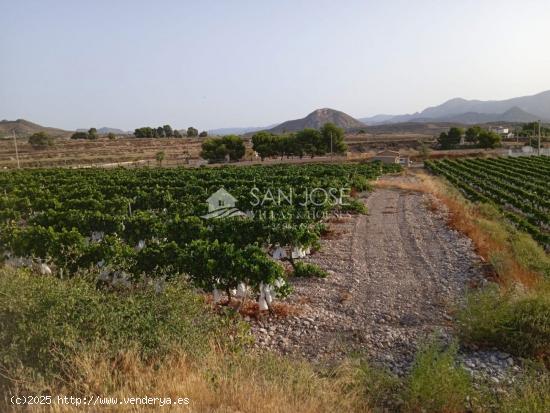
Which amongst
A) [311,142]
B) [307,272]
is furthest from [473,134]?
[307,272]

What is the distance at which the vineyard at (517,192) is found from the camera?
59.8 feet

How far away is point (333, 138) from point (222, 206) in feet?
146

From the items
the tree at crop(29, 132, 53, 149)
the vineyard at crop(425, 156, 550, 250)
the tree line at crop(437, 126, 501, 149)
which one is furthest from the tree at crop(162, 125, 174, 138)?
the vineyard at crop(425, 156, 550, 250)

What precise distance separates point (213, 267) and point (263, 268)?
3.02ft

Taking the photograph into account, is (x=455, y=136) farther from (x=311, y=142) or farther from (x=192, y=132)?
(x=192, y=132)

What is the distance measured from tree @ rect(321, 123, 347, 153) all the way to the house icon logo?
4227 cm

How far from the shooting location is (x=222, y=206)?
1703cm

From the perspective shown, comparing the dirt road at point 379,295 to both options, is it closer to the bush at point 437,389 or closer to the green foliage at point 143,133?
the bush at point 437,389

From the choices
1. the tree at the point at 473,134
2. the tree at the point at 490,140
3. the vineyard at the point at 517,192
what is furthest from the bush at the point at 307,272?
the tree at the point at 473,134

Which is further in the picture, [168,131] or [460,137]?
[168,131]

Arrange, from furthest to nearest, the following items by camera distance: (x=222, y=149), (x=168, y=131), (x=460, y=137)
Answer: (x=168, y=131)
(x=460, y=137)
(x=222, y=149)

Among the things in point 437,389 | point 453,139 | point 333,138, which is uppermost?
point 333,138

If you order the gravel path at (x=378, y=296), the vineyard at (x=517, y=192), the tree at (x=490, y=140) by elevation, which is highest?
the tree at (x=490, y=140)

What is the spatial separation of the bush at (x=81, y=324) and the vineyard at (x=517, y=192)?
46.2 ft
